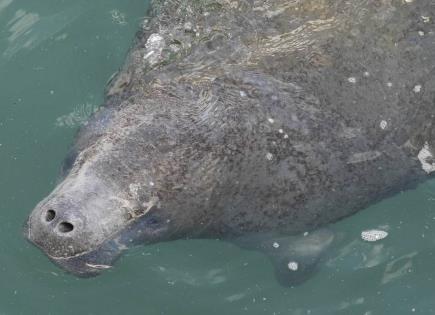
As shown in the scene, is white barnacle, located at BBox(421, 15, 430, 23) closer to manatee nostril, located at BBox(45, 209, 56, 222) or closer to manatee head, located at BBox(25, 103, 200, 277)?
manatee head, located at BBox(25, 103, 200, 277)

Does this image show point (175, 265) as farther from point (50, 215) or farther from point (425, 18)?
point (425, 18)

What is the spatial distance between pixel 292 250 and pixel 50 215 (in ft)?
7.47

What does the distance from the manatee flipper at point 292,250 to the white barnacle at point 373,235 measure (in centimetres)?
61

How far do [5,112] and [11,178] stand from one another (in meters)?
0.79

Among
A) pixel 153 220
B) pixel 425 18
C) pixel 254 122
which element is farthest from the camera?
pixel 425 18

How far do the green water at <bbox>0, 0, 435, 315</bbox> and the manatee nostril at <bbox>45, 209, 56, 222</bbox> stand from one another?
166 cm

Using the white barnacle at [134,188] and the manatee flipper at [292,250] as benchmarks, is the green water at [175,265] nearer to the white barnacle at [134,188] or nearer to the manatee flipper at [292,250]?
the manatee flipper at [292,250]

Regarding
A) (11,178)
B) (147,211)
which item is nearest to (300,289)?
(147,211)

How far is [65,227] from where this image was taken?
15.5ft

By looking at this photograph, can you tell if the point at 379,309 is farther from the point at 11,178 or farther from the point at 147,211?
the point at 11,178

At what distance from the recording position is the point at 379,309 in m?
6.93

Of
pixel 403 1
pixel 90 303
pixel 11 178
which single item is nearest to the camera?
pixel 403 1

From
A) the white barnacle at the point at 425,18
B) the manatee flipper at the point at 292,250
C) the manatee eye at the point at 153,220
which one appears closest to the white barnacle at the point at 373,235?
the manatee flipper at the point at 292,250

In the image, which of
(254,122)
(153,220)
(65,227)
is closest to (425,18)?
(254,122)
